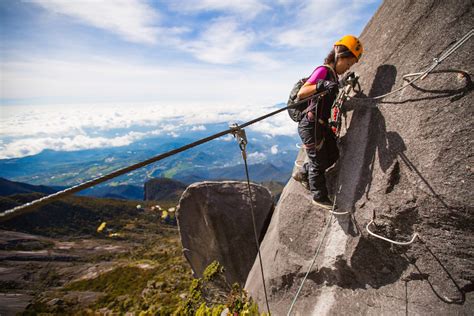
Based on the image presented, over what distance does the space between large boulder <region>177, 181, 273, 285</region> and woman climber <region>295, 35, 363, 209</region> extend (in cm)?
679

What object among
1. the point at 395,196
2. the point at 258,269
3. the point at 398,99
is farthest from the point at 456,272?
the point at 258,269

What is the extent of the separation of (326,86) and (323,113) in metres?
0.77

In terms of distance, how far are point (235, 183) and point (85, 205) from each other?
145m

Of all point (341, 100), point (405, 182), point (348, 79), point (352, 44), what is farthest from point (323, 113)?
point (405, 182)

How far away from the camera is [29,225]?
11800cm

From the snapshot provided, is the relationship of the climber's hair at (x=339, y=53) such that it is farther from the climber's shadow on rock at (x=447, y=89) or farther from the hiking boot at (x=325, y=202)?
the hiking boot at (x=325, y=202)

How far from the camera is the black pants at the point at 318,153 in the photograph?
5.72 metres

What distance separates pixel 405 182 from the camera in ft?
15.9

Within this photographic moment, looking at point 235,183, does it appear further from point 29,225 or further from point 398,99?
point 29,225

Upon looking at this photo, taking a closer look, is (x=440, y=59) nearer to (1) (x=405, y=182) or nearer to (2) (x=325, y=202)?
(1) (x=405, y=182)

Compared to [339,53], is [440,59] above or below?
below

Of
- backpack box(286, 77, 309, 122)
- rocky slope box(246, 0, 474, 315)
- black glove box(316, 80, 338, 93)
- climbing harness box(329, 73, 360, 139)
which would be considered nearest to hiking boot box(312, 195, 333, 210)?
rocky slope box(246, 0, 474, 315)

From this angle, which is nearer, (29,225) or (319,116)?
(319,116)

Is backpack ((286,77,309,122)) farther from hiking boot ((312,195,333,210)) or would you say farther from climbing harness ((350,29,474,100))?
hiking boot ((312,195,333,210))
